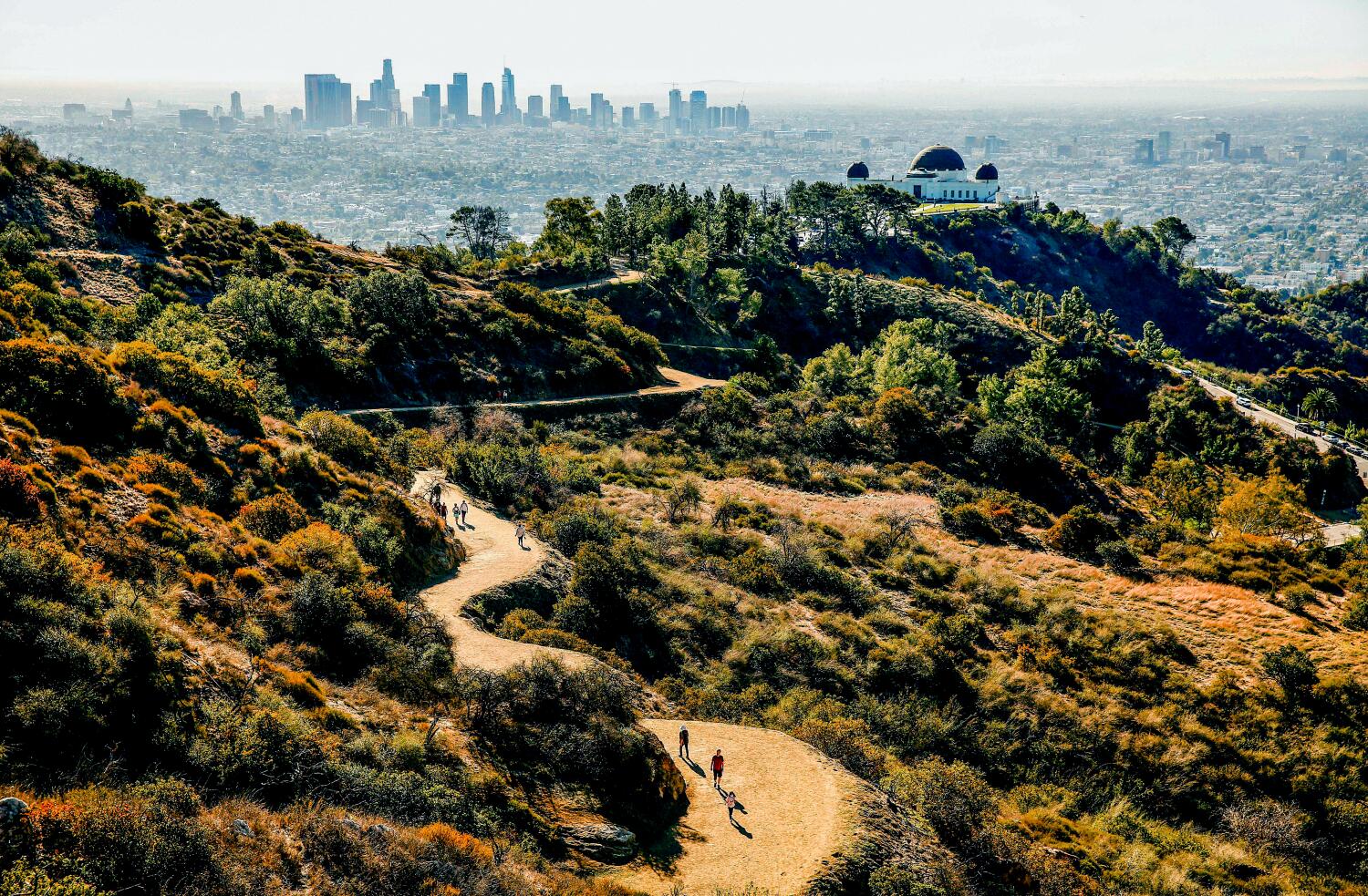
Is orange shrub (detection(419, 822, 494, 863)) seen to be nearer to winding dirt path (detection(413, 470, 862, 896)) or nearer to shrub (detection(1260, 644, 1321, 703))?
winding dirt path (detection(413, 470, 862, 896))

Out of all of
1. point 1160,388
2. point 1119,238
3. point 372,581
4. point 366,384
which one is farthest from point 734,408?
point 1119,238

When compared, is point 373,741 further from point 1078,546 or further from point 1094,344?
point 1094,344

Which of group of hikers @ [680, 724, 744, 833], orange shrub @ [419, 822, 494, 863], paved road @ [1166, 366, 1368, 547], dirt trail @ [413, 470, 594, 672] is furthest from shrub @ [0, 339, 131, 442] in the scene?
paved road @ [1166, 366, 1368, 547]

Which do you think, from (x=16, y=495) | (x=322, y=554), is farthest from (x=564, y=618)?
(x=16, y=495)

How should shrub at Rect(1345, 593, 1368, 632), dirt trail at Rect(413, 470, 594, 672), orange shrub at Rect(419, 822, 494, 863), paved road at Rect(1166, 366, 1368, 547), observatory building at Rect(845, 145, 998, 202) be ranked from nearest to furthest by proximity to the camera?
orange shrub at Rect(419, 822, 494, 863) < dirt trail at Rect(413, 470, 594, 672) < shrub at Rect(1345, 593, 1368, 632) < paved road at Rect(1166, 366, 1368, 547) < observatory building at Rect(845, 145, 998, 202)

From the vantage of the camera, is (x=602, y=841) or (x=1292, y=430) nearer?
(x=602, y=841)

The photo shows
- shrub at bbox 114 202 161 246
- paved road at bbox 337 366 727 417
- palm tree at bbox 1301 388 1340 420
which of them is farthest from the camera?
palm tree at bbox 1301 388 1340 420

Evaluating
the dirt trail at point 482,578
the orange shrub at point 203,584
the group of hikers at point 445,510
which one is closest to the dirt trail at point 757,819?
the dirt trail at point 482,578

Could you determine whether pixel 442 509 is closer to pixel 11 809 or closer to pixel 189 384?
pixel 189 384
